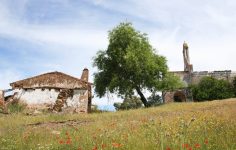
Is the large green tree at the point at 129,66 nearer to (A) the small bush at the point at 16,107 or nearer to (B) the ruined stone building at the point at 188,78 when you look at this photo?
(A) the small bush at the point at 16,107

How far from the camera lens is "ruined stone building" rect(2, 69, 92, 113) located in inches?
1475

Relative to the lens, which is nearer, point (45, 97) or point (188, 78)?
point (45, 97)

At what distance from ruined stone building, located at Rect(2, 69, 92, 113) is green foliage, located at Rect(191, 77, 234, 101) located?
2344 centimetres

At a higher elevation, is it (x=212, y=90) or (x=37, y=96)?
(x=212, y=90)

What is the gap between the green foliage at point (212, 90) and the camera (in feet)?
179

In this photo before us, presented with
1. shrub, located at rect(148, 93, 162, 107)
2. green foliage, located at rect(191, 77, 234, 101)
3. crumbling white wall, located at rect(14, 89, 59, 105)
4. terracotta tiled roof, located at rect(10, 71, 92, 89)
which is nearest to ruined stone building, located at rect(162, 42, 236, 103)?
green foliage, located at rect(191, 77, 234, 101)

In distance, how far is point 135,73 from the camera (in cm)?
4088

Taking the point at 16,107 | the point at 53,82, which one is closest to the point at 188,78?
the point at 53,82

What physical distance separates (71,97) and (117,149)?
29.1 meters

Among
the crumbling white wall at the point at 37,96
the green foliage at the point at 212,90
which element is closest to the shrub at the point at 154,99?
the green foliage at the point at 212,90

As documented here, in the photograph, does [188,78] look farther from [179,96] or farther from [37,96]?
[37,96]

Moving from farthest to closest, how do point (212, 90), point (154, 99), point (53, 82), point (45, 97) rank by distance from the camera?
point (212, 90) → point (154, 99) → point (53, 82) → point (45, 97)

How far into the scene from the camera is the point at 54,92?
37781 millimetres

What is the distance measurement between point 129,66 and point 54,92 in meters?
8.47
